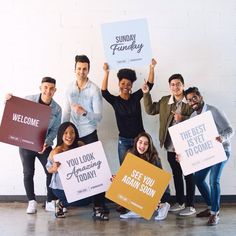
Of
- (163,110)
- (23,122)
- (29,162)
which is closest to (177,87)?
(163,110)

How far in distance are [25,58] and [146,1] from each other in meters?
1.29

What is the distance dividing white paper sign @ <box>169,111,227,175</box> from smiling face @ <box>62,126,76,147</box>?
812mm

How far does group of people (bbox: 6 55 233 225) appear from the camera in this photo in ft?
11.2

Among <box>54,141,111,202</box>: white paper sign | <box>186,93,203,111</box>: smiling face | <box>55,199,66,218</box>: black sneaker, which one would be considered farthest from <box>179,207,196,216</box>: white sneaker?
<box>55,199,66,218</box>: black sneaker

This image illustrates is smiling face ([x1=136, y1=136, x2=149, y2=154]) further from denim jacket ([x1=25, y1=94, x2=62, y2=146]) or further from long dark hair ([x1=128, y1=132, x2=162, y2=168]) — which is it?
denim jacket ([x1=25, y1=94, x2=62, y2=146])

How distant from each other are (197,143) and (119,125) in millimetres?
728

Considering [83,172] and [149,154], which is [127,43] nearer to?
[149,154]

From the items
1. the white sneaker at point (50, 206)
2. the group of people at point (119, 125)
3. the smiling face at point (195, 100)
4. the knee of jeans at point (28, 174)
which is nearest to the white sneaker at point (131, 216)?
the group of people at point (119, 125)

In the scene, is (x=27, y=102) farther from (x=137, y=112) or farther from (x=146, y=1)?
(x=146, y=1)

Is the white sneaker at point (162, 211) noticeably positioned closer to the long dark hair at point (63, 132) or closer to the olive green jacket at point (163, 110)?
the olive green jacket at point (163, 110)

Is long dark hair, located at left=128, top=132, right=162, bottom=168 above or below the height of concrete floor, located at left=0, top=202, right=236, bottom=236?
above

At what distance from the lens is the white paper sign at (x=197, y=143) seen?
3.25 m

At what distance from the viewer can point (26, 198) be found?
4031 millimetres

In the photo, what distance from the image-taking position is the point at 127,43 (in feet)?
11.4
